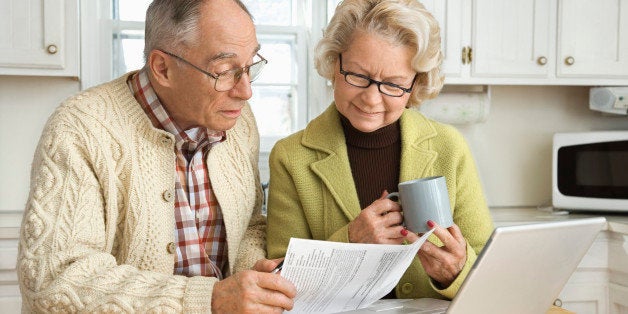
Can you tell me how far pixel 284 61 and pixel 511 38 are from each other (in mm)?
966

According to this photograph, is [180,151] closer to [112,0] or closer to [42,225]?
[42,225]

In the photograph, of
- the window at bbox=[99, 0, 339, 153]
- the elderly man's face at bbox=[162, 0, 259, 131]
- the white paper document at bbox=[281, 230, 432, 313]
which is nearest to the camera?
the white paper document at bbox=[281, 230, 432, 313]

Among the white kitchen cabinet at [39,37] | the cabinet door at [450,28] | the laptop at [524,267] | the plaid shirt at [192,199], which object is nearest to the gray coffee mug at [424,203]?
the laptop at [524,267]

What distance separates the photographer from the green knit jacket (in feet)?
4.77

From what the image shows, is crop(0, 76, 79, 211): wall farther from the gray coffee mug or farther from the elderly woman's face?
the gray coffee mug

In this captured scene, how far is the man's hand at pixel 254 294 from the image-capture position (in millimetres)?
1084

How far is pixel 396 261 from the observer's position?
1170mm

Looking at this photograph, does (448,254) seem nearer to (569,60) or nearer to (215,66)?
(215,66)

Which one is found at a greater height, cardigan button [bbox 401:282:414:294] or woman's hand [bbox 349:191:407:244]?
woman's hand [bbox 349:191:407:244]

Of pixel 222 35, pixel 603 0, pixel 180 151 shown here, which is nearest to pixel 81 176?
pixel 180 151

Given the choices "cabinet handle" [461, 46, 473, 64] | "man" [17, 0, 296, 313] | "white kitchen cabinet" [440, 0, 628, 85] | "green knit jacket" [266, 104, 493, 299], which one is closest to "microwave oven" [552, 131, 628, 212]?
"white kitchen cabinet" [440, 0, 628, 85]

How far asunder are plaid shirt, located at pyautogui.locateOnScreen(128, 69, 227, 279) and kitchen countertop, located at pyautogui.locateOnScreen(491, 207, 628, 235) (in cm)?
140

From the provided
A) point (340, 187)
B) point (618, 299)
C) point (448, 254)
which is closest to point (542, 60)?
point (618, 299)

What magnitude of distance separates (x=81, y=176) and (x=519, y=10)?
2068 mm
